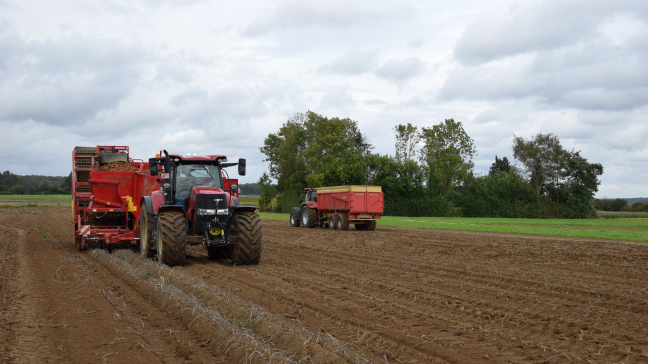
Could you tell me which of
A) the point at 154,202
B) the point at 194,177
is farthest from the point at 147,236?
the point at 194,177

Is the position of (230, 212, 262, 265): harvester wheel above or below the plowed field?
above

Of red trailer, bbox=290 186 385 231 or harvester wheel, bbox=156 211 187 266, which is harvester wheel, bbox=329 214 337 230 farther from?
harvester wheel, bbox=156 211 187 266

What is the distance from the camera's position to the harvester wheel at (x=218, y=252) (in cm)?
1223

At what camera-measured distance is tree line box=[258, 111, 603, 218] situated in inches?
2034

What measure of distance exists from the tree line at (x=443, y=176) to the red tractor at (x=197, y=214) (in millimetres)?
40068

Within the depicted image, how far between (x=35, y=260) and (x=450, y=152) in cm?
5041

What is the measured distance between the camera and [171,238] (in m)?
10.5

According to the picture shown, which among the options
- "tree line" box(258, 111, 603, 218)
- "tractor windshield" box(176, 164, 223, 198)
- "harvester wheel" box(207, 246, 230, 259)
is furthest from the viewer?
"tree line" box(258, 111, 603, 218)

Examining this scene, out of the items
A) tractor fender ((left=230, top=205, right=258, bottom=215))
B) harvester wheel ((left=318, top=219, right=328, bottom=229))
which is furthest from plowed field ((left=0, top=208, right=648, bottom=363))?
harvester wheel ((left=318, top=219, right=328, bottom=229))

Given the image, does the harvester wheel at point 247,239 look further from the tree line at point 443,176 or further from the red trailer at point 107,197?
the tree line at point 443,176

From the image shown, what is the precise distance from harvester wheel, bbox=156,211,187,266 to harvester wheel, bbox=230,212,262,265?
114cm

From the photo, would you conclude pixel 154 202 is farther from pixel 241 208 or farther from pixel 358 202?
pixel 358 202

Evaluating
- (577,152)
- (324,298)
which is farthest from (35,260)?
(577,152)

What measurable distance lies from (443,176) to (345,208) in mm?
32522
